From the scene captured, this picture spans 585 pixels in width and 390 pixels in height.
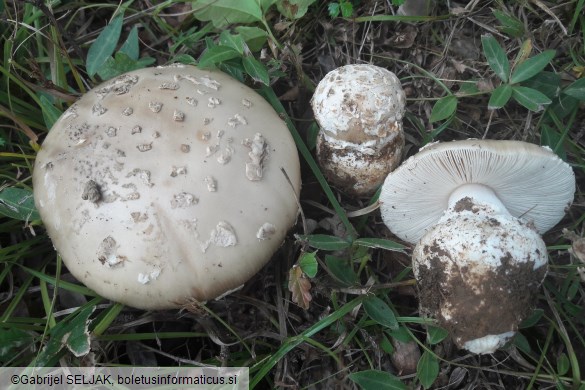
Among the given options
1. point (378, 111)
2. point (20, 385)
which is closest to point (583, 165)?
point (378, 111)

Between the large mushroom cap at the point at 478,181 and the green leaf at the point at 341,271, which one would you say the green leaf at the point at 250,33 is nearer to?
the large mushroom cap at the point at 478,181

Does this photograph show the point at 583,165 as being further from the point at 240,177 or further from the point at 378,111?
the point at 240,177

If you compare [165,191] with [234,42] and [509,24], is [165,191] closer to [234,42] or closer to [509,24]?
[234,42]

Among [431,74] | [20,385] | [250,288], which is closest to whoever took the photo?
[20,385]

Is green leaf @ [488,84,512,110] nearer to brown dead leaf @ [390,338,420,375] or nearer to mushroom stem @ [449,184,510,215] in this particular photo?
mushroom stem @ [449,184,510,215]

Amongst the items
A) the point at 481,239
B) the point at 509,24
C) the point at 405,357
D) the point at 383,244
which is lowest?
the point at 405,357

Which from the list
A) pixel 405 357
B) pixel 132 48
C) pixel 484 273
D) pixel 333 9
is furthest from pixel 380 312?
pixel 132 48
